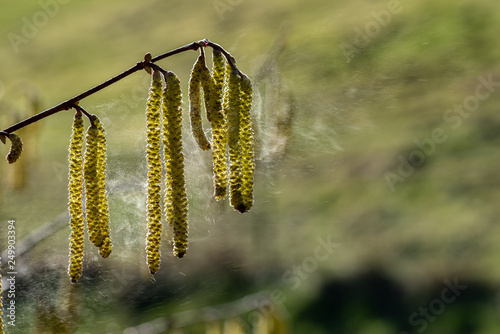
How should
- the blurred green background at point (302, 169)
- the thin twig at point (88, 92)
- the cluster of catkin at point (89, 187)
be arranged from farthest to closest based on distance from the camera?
the blurred green background at point (302, 169) < the cluster of catkin at point (89, 187) < the thin twig at point (88, 92)

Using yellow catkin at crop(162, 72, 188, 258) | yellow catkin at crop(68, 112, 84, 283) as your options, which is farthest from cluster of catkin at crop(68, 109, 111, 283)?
yellow catkin at crop(162, 72, 188, 258)

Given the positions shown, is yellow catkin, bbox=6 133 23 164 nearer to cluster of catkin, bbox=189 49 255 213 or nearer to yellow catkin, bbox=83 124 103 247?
yellow catkin, bbox=83 124 103 247

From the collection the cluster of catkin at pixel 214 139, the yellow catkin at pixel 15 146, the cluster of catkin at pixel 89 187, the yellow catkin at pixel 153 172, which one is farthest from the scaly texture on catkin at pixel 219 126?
the yellow catkin at pixel 15 146

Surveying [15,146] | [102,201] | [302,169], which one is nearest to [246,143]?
[102,201]

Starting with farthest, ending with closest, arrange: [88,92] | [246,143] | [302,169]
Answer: [302,169], [246,143], [88,92]

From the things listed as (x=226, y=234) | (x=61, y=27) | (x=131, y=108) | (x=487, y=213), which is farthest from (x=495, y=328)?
(x=61, y=27)

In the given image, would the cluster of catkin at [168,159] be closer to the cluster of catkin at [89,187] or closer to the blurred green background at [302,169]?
the cluster of catkin at [89,187]

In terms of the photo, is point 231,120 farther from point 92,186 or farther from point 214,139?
point 92,186
